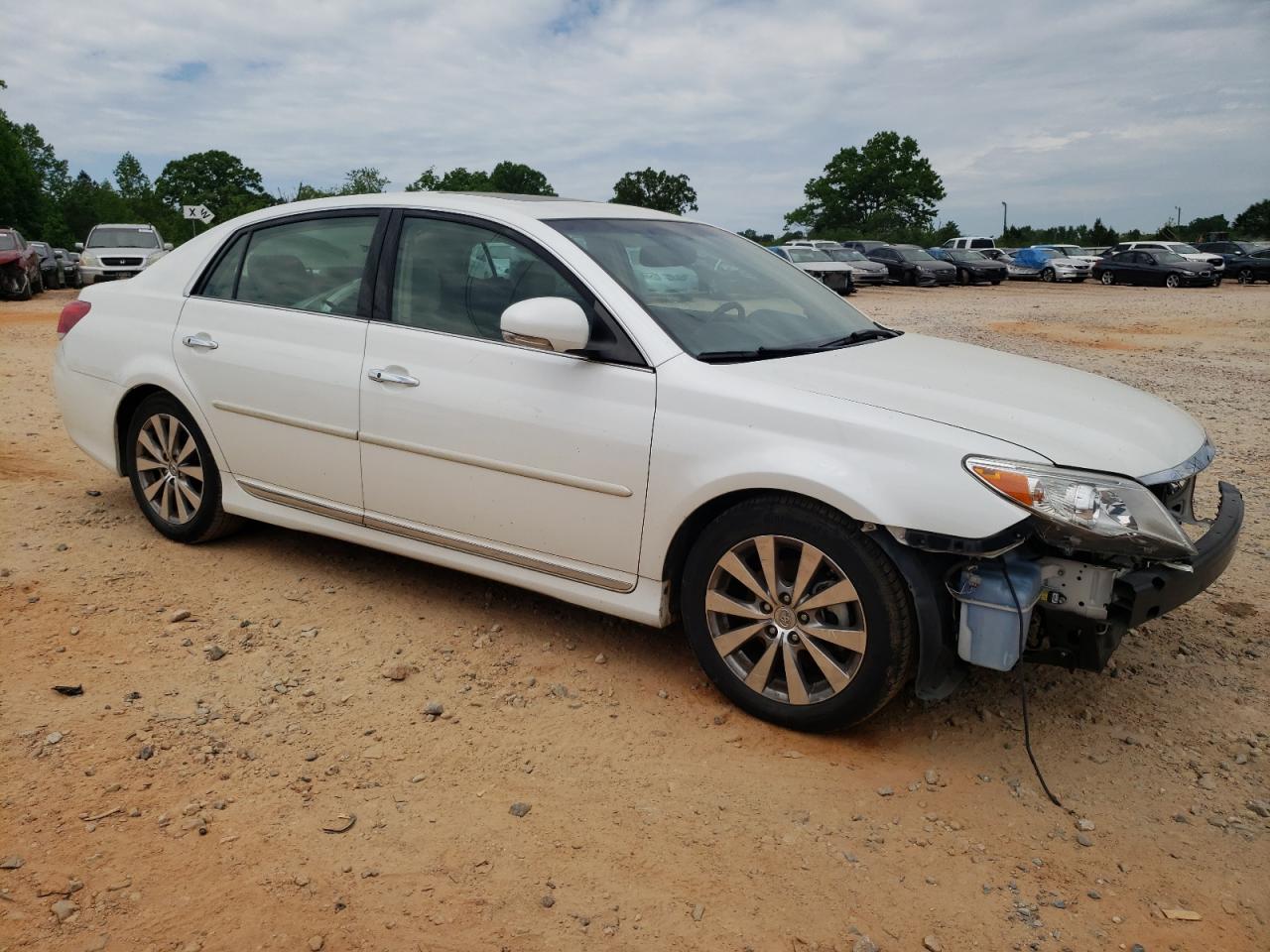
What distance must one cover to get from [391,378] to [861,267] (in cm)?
3210

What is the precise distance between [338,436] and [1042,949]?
3.07 m

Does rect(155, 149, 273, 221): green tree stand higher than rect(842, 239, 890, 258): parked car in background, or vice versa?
rect(155, 149, 273, 221): green tree

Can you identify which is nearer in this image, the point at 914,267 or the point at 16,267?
the point at 16,267

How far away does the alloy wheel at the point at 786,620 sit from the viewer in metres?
3.22

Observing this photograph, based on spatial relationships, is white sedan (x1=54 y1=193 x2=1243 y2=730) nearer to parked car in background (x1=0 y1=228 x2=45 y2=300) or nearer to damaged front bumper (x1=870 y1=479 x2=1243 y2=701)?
damaged front bumper (x1=870 y1=479 x2=1243 y2=701)

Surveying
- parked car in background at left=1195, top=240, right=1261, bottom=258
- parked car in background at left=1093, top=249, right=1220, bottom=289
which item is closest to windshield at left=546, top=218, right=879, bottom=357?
parked car in background at left=1093, top=249, right=1220, bottom=289

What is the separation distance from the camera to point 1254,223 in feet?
189

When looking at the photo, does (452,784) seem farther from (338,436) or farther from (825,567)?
(338,436)

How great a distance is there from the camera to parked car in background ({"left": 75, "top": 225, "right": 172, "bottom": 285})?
22375 millimetres

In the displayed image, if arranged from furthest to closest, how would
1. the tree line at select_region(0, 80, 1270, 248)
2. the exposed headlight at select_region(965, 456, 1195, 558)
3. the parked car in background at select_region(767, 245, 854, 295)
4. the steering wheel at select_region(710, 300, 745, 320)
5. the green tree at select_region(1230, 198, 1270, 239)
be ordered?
the tree line at select_region(0, 80, 1270, 248) < the green tree at select_region(1230, 198, 1270, 239) < the parked car in background at select_region(767, 245, 854, 295) < the steering wheel at select_region(710, 300, 745, 320) < the exposed headlight at select_region(965, 456, 1195, 558)

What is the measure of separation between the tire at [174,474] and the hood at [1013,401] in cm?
270

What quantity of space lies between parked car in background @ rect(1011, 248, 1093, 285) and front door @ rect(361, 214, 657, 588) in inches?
1461

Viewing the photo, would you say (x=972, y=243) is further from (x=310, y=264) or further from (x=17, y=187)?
(x=17, y=187)

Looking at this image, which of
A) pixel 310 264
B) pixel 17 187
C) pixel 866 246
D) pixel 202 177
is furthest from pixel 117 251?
pixel 202 177
